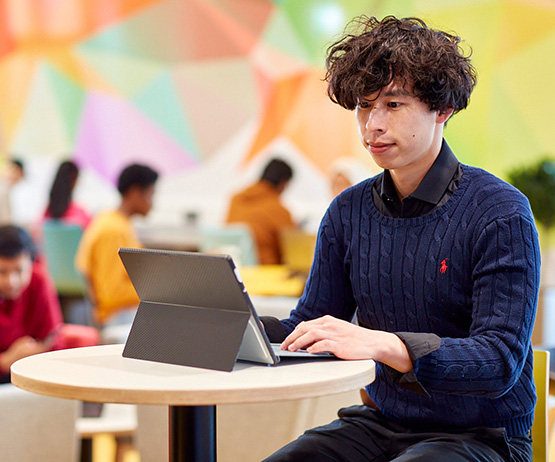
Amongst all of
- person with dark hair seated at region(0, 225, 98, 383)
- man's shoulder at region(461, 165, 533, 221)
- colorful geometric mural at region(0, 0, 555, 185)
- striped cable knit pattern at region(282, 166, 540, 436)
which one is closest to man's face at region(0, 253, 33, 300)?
person with dark hair seated at region(0, 225, 98, 383)

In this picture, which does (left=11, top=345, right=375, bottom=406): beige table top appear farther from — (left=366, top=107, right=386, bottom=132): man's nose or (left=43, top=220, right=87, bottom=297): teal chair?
(left=43, top=220, right=87, bottom=297): teal chair

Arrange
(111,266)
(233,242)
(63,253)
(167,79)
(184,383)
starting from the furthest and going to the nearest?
(167,79) → (63,253) → (233,242) → (111,266) → (184,383)

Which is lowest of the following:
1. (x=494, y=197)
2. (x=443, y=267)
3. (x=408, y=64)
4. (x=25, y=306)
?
(x=25, y=306)

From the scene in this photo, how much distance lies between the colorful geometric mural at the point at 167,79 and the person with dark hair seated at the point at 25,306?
160 inches

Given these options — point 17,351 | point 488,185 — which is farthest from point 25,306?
point 488,185

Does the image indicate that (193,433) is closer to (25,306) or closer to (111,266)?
(25,306)

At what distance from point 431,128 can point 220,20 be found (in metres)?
6.43

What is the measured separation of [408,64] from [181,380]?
728 mm

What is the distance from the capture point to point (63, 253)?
4.98 m

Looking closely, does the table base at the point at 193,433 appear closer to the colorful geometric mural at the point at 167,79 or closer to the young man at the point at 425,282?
the young man at the point at 425,282

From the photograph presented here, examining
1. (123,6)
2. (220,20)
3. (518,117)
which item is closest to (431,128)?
(518,117)

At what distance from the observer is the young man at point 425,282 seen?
4.65 feet

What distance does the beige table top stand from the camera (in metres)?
1.21

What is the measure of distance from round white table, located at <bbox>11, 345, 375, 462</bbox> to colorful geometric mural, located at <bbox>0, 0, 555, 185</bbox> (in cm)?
562
